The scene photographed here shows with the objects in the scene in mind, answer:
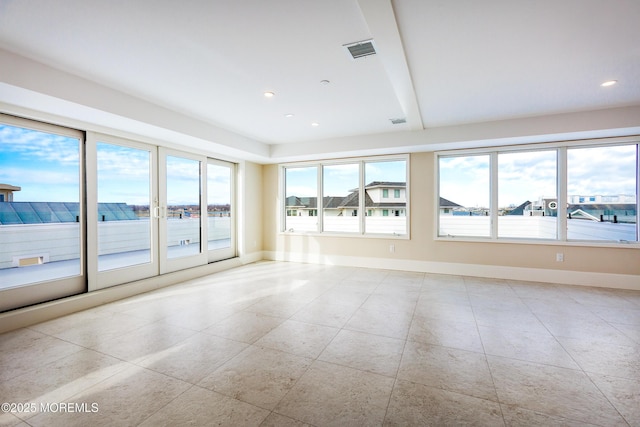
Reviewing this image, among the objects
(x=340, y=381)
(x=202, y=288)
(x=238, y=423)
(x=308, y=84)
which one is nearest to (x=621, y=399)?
(x=340, y=381)

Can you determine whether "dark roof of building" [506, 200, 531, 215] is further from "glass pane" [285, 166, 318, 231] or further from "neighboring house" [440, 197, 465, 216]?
"glass pane" [285, 166, 318, 231]

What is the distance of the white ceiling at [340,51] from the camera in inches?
79.7

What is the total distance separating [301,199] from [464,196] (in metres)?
3.57

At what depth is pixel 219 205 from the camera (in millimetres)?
6035

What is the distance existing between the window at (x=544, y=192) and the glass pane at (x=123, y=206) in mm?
5362

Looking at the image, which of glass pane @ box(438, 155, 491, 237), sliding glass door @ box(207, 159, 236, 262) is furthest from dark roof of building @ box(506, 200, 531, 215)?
sliding glass door @ box(207, 159, 236, 262)

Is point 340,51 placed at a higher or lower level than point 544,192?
higher

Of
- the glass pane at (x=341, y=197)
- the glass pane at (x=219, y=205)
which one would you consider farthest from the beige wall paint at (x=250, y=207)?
the glass pane at (x=341, y=197)

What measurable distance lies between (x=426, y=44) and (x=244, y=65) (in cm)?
175

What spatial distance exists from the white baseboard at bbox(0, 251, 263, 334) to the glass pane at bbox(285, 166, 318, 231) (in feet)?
7.09

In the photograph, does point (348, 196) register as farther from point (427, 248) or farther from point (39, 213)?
point (39, 213)

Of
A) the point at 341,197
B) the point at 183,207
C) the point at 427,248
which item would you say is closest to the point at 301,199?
the point at 341,197

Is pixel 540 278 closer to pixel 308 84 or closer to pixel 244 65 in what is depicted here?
pixel 308 84

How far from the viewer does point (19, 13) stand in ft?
6.63
